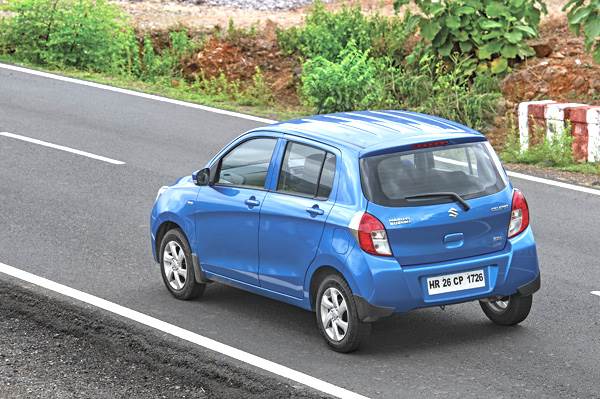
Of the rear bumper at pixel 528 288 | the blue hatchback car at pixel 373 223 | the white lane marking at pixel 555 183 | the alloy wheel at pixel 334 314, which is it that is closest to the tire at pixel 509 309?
the blue hatchback car at pixel 373 223

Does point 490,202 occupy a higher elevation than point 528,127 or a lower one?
higher

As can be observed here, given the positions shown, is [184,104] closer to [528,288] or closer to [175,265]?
[175,265]

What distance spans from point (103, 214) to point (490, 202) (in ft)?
18.8

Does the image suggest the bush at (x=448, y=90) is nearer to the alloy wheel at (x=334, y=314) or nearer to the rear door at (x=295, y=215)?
the rear door at (x=295, y=215)

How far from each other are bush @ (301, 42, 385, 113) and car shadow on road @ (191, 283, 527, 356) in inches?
312

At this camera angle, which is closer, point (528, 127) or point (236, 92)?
point (528, 127)

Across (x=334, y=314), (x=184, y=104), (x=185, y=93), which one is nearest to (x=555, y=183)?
(x=334, y=314)

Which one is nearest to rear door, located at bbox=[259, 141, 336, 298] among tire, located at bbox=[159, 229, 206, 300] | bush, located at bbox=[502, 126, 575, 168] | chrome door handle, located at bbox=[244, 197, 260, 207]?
chrome door handle, located at bbox=[244, 197, 260, 207]

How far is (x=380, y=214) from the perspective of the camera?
31.1 feet

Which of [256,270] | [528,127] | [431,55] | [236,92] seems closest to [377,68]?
[431,55]

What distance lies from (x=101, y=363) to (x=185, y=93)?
1213cm

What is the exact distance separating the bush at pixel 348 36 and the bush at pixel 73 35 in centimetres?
333

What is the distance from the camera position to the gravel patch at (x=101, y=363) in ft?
29.9

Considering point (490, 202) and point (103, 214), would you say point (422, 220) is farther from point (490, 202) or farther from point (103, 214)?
point (103, 214)
